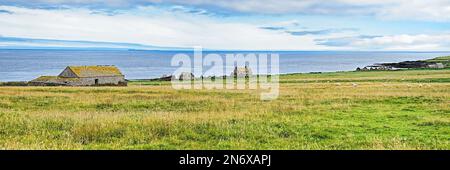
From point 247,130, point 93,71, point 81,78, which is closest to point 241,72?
point 93,71

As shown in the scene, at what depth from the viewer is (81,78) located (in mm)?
82938

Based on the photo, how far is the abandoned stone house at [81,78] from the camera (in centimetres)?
8219

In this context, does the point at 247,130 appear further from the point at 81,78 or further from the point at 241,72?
the point at 241,72

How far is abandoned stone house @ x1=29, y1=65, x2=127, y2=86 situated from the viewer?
82.2m

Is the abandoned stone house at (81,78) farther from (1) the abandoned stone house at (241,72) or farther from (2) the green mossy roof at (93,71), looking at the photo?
(1) the abandoned stone house at (241,72)

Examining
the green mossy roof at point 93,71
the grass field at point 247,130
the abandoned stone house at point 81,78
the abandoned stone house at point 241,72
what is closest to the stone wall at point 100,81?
the abandoned stone house at point 81,78

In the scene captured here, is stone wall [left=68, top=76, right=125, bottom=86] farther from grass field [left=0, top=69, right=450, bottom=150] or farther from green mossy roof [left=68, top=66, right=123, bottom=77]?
grass field [left=0, top=69, right=450, bottom=150]

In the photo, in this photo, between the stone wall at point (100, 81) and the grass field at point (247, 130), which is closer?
the grass field at point (247, 130)

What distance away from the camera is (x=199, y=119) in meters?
19.0

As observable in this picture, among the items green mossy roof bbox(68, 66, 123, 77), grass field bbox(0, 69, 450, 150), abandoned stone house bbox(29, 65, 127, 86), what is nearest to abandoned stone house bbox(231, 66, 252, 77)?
green mossy roof bbox(68, 66, 123, 77)

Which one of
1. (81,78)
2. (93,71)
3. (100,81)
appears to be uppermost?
(93,71)
